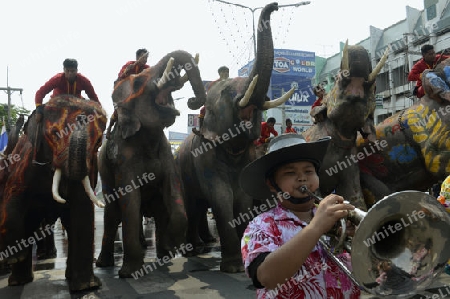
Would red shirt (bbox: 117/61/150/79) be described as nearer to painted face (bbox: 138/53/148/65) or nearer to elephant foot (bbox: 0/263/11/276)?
painted face (bbox: 138/53/148/65)

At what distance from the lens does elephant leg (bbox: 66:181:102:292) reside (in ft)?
17.4

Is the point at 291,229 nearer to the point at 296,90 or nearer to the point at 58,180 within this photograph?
the point at 58,180

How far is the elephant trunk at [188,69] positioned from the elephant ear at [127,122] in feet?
2.35

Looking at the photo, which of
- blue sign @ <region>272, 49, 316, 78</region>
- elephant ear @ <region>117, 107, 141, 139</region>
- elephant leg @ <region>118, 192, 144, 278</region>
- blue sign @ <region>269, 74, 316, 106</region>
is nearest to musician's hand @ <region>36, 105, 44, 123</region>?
elephant ear @ <region>117, 107, 141, 139</region>

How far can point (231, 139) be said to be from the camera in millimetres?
6629

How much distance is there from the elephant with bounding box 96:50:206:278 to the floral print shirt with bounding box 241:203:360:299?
4.07 meters

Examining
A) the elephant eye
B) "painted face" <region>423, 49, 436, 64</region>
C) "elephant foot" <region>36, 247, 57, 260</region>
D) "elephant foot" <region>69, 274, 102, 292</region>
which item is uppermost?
"painted face" <region>423, 49, 436, 64</region>

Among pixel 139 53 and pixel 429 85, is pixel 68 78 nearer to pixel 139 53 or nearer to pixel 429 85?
pixel 139 53

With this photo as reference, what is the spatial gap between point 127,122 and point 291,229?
4.51 metres

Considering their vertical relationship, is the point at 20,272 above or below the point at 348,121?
below

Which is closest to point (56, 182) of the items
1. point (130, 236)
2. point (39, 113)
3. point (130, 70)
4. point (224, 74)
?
point (39, 113)

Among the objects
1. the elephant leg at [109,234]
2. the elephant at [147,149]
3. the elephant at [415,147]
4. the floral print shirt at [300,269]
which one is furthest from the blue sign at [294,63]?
the floral print shirt at [300,269]

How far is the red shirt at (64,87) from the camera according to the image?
5.98 metres

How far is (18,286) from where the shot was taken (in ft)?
19.2
